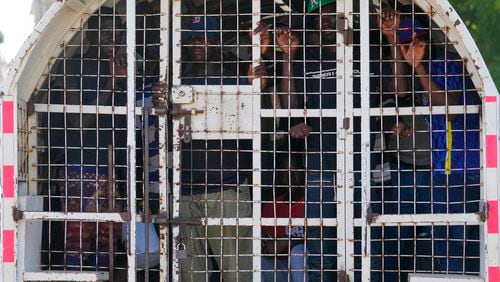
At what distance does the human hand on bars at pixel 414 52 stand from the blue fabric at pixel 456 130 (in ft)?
Answer: 0.24

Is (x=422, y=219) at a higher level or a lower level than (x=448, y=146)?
lower

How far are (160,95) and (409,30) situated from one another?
128 centimetres

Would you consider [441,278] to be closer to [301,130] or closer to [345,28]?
[301,130]

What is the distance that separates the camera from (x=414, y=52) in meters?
4.42

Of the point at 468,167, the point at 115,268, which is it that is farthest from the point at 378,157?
the point at 115,268

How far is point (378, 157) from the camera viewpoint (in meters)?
4.57

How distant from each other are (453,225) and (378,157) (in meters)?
0.51

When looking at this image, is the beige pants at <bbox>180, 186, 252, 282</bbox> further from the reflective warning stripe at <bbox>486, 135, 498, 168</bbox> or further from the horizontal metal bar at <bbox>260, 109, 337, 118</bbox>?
the reflective warning stripe at <bbox>486, 135, 498, 168</bbox>

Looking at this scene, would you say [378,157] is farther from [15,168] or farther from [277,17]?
[15,168]

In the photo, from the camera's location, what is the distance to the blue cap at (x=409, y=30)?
441 centimetres

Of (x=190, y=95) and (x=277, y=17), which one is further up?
(x=277, y=17)

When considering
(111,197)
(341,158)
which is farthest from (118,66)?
(341,158)

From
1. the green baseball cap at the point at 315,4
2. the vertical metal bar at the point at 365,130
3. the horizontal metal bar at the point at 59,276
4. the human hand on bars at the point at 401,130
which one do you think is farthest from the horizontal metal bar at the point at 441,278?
the horizontal metal bar at the point at 59,276

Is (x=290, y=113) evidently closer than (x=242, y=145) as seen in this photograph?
Yes
